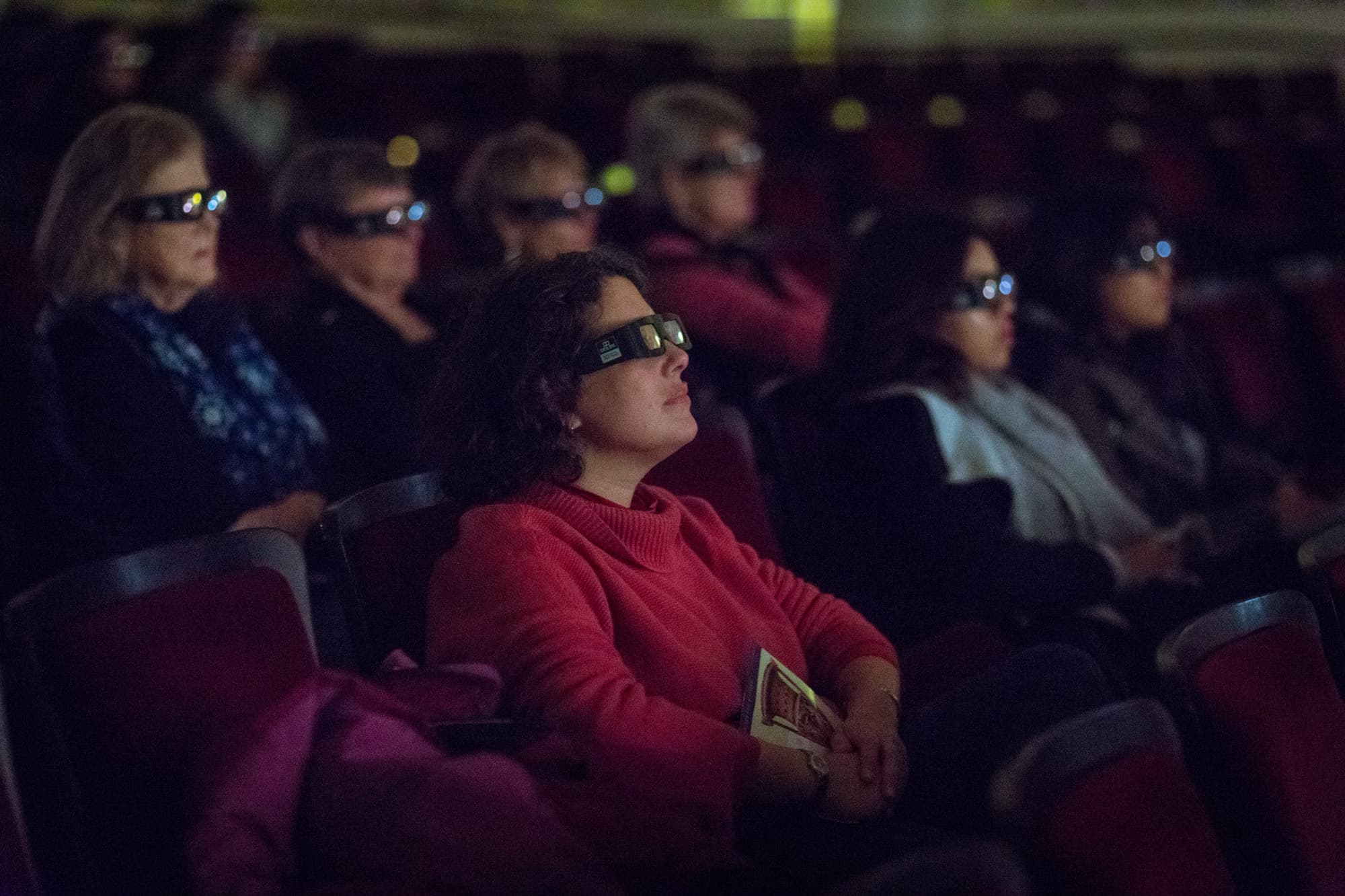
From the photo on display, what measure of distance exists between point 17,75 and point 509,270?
1566 millimetres

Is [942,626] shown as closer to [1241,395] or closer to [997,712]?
[997,712]

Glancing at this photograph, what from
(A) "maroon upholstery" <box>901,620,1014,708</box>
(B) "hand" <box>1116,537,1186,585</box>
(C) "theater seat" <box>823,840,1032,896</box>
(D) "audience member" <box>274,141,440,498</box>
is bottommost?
(B) "hand" <box>1116,537,1186,585</box>

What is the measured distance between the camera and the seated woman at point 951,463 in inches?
46.5

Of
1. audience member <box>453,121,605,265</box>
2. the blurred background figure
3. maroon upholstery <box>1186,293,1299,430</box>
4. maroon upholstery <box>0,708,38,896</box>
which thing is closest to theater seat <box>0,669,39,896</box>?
maroon upholstery <box>0,708,38,896</box>

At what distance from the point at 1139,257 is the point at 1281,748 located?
2.90 ft

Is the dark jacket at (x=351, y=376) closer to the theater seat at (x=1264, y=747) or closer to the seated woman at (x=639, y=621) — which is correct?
the seated woman at (x=639, y=621)

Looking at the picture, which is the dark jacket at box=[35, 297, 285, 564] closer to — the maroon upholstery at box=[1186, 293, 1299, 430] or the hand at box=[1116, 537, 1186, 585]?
the hand at box=[1116, 537, 1186, 585]

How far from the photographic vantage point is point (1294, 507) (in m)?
1.64

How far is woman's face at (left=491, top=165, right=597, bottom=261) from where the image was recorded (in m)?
1.48

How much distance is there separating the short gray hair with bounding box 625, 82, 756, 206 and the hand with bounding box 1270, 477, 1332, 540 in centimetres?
73

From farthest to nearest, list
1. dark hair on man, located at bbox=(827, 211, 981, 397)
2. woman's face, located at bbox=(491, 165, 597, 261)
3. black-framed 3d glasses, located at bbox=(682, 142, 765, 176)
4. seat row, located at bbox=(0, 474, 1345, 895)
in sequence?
black-framed 3d glasses, located at bbox=(682, 142, 765, 176), woman's face, located at bbox=(491, 165, 597, 261), dark hair on man, located at bbox=(827, 211, 981, 397), seat row, located at bbox=(0, 474, 1345, 895)

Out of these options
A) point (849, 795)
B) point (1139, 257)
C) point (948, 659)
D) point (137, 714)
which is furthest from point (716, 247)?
point (137, 714)

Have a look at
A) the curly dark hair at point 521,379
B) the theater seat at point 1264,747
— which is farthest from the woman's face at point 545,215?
the theater seat at point 1264,747

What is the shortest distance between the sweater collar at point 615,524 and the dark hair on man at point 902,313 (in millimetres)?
425
